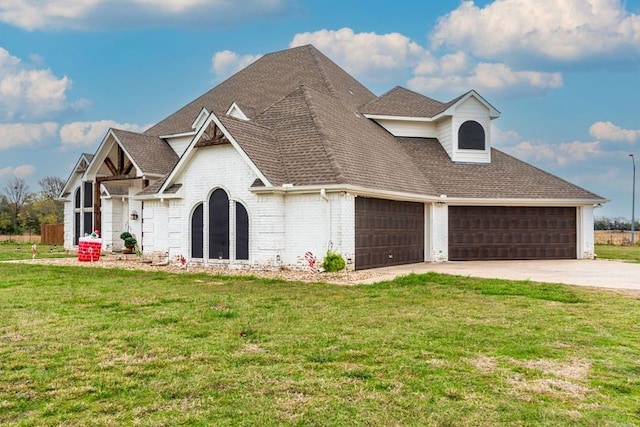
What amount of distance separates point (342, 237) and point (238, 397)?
34.9 ft

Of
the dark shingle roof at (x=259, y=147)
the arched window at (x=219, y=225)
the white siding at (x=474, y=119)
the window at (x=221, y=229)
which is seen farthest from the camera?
the white siding at (x=474, y=119)

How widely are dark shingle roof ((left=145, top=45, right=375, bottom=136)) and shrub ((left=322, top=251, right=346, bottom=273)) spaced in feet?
33.1

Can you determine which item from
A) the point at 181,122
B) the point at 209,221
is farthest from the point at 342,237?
the point at 181,122

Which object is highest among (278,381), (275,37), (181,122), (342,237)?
(275,37)

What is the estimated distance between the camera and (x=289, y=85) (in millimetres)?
24594

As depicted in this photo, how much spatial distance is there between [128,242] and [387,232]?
12.8 m

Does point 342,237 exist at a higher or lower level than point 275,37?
lower

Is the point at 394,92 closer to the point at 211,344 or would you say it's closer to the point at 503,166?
the point at 503,166

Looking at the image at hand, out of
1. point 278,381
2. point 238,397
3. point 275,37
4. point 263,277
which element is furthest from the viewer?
point 275,37

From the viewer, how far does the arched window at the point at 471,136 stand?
73.5 ft

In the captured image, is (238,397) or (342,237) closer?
(238,397)

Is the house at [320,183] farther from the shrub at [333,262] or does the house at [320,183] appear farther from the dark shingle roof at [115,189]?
the shrub at [333,262]

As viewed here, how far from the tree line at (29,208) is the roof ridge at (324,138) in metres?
33.2

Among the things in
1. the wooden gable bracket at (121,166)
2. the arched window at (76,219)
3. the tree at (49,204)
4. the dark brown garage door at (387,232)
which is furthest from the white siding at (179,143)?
the tree at (49,204)
